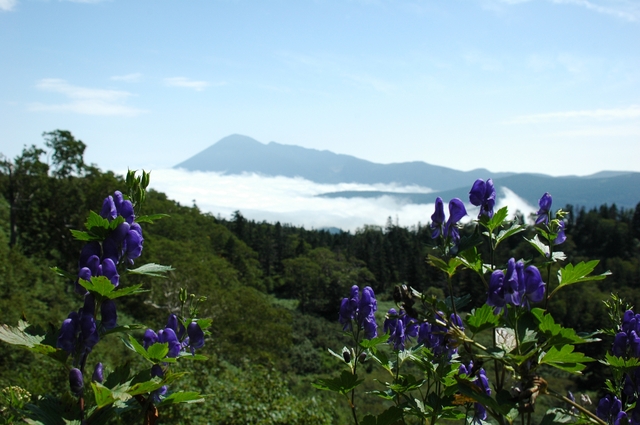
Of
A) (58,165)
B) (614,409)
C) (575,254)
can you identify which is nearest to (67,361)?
(614,409)

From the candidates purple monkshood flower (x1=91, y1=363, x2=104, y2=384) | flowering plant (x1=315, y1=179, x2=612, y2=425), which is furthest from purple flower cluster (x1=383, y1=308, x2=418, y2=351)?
purple monkshood flower (x1=91, y1=363, x2=104, y2=384)

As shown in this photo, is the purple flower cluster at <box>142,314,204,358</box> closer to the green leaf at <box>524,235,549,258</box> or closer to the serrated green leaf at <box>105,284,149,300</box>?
the serrated green leaf at <box>105,284,149,300</box>

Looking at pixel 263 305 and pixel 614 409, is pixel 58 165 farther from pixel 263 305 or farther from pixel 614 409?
pixel 614 409

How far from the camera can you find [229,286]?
131 ft

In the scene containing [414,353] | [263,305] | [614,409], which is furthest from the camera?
[263,305]

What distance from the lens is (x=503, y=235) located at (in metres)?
2.16

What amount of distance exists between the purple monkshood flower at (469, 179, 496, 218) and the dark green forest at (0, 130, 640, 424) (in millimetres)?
295

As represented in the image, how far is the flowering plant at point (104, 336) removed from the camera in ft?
6.11

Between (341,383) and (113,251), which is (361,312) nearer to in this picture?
(341,383)

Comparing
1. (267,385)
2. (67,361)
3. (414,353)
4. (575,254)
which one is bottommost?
(575,254)

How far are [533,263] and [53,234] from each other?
138 feet

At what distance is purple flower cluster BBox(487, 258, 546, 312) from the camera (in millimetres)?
1900

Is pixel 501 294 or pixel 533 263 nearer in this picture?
pixel 501 294

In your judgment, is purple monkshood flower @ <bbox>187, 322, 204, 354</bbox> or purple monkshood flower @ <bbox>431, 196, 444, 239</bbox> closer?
purple monkshood flower @ <bbox>431, 196, 444, 239</bbox>
